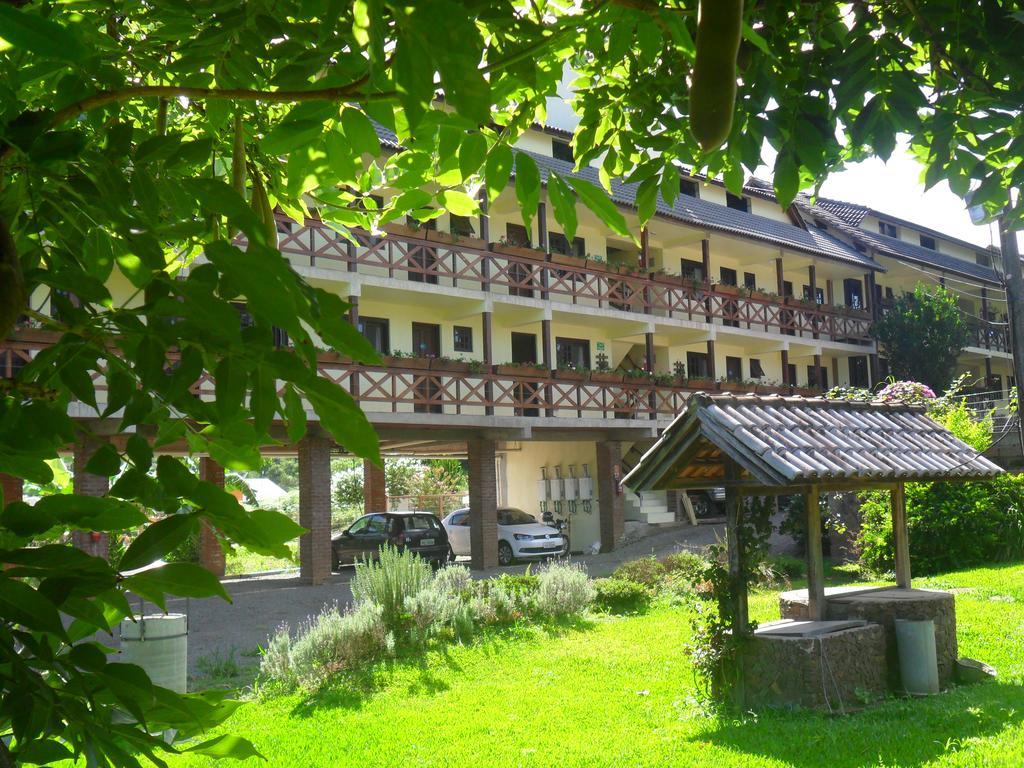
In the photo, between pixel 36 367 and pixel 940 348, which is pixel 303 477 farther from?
pixel 940 348

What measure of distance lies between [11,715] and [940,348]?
3792 centimetres

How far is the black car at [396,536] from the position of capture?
2227 cm

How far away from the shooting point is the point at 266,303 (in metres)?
1.07

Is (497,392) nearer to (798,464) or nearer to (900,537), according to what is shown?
(900,537)

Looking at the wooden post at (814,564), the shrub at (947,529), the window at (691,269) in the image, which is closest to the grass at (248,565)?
Result: the window at (691,269)

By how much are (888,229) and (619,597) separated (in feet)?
110

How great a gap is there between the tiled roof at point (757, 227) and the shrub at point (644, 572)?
36.7ft

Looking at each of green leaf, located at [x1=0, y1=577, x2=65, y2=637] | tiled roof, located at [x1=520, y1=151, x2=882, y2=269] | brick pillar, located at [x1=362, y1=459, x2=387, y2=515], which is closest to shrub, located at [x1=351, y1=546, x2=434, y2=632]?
green leaf, located at [x1=0, y1=577, x2=65, y2=637]

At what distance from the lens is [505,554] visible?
24.5m

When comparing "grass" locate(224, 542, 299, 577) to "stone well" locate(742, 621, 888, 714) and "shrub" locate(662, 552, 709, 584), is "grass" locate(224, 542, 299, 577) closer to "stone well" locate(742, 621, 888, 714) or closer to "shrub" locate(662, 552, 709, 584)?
"shrub" locate(662, 552, 709, 584)

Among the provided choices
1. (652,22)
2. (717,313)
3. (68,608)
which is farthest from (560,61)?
(717,313)

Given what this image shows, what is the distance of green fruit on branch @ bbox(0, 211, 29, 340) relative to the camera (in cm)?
106

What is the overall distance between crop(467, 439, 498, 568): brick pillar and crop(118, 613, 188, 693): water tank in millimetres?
16275

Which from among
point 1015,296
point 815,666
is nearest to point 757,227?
point 1015,296
